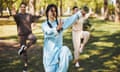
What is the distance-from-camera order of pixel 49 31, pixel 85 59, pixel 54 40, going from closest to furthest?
pixel 49 31 → pixel 54 40 → pixel 85 59

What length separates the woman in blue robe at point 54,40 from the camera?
263 inches

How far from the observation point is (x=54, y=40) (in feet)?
22.5

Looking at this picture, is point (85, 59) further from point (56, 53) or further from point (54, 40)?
point (54, 40)

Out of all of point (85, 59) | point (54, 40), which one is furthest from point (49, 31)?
point (85, 59)

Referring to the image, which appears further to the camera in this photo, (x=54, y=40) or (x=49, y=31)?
(x=54, y=40)

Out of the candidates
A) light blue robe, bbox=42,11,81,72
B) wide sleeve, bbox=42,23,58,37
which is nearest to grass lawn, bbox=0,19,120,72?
light blue robe, bbox=42,11,81,72

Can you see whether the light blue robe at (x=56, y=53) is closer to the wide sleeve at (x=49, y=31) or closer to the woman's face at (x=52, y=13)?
the wide sleeve at (x=49, y=31)

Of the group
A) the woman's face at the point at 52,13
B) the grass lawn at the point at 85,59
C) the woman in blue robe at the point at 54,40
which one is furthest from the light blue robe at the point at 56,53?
the grass lawn at the point at 85,59

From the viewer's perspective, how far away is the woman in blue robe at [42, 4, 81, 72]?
667 cm

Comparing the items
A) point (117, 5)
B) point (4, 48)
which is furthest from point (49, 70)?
point (117, 5)

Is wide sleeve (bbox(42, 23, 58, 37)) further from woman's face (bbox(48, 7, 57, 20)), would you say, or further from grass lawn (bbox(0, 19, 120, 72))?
grass lawn (bbox(0, 19, 120, 72))

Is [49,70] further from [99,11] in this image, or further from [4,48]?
[99,11]

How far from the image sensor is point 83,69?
11875 mm

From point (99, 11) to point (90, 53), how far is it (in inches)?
2921
